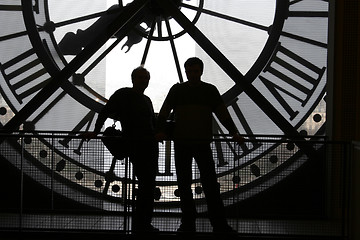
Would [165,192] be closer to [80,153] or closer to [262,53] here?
[80,153]

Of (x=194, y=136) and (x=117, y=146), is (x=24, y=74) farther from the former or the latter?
(x=194, y=136)

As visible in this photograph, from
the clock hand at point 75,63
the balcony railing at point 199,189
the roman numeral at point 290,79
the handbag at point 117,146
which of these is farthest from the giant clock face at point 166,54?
the handbag at point 117,146

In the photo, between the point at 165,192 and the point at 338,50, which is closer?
the point at 165,192

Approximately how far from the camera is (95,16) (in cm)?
639

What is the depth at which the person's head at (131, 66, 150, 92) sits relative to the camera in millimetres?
4430

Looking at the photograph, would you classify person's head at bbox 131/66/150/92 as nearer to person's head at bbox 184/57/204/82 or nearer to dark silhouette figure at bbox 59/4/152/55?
person's head at bbox 184/57/204/82

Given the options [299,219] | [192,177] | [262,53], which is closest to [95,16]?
[262,53]

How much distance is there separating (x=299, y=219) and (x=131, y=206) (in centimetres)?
114

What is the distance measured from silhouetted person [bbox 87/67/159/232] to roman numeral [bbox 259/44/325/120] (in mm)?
2094

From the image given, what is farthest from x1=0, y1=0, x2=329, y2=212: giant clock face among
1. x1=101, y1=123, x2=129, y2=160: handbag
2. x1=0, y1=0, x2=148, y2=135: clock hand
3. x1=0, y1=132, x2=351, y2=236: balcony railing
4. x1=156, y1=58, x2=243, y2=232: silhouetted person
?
x1=101, y1=123, x2=129, y2=160: handbag

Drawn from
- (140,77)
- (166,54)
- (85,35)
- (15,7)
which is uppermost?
(15,7)

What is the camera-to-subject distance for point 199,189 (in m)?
4.48

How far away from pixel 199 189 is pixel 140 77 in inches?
33.5

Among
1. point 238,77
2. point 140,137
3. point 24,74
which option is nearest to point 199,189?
point 140,137
